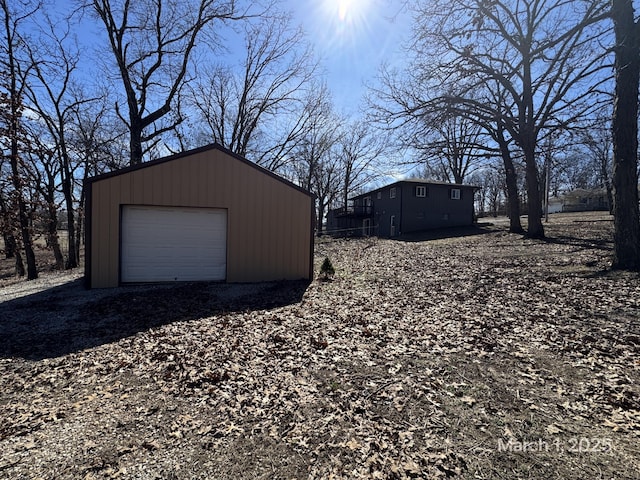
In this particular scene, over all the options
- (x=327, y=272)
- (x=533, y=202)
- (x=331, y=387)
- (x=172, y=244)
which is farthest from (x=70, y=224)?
(x=533, y=202)

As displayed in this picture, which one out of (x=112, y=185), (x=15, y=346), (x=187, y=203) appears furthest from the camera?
(x=187, y=203)

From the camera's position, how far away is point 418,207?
2656cm

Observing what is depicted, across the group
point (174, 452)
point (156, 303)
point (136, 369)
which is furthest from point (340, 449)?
point (156, 303)

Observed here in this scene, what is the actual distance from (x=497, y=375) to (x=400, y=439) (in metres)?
1.77

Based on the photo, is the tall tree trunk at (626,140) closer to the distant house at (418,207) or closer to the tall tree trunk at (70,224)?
the distant house at (418,207)

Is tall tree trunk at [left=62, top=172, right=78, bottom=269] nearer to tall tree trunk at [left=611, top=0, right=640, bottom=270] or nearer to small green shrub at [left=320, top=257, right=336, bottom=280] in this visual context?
small green shrub at [left=320, top=257, right=336, bottom=280]

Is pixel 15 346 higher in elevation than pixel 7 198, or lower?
lower

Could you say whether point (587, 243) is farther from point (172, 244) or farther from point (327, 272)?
point (172, 244)

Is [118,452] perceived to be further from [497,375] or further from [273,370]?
[497,375]

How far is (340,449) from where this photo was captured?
262 centimetres

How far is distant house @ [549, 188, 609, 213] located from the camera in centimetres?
4646

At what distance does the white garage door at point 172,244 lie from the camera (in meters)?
9.07

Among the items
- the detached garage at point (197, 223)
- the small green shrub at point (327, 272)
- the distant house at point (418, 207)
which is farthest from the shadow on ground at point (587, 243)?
the distant house at point (418, 207)

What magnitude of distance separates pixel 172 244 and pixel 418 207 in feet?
71.0
